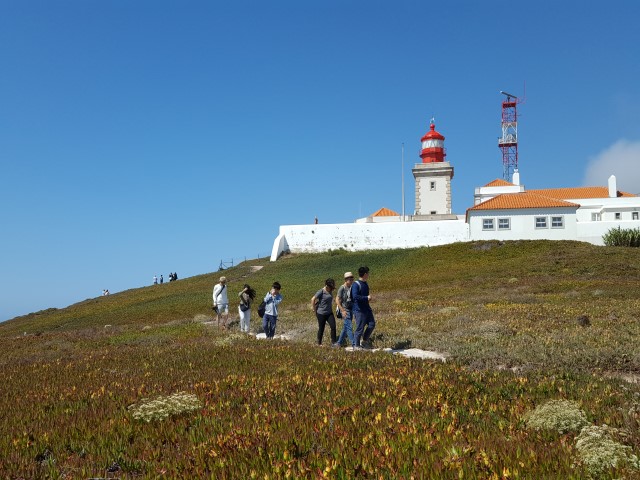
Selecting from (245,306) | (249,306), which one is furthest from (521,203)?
(245,306)

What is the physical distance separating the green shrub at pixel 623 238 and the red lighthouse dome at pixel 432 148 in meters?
27.4

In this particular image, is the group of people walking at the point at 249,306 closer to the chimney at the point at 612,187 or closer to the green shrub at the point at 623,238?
the green shrub at the point at 623,238

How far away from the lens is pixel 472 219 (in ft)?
191

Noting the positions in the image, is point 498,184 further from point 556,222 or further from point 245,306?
point 245,306

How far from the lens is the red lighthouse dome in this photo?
76.7 meters

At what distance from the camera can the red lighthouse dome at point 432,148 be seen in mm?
76688

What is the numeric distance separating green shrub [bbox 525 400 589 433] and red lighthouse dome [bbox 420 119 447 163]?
72.5 meters

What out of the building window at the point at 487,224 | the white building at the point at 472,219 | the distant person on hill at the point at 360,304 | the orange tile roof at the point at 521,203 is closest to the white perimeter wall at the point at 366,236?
the white building at the point at 472,219

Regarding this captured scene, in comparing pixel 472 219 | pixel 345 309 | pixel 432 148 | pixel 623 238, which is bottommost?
pixel 345 309

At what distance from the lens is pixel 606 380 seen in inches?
338

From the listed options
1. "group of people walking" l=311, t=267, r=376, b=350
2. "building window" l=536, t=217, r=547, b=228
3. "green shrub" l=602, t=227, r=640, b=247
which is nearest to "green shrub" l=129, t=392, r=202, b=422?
"group of people walking" l=311, t=267, r=376, b=350

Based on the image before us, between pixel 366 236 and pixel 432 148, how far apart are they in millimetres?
19679

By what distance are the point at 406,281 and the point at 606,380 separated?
109 ft

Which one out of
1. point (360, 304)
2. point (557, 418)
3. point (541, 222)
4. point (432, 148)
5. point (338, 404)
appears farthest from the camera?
point (432, 148)
